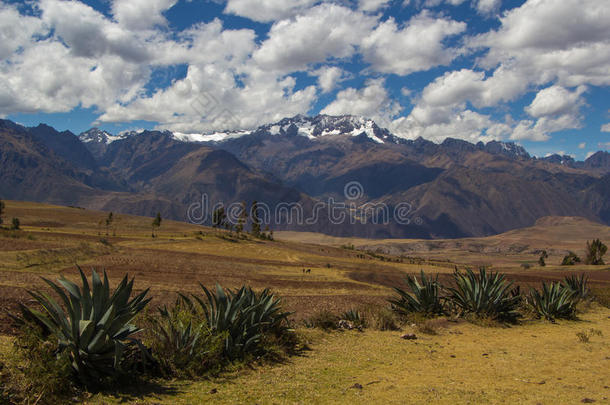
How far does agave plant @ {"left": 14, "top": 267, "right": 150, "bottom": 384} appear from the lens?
18.8 feet

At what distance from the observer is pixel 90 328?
19.1 feet

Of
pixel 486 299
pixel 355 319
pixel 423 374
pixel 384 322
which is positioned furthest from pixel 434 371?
pixel 486 299

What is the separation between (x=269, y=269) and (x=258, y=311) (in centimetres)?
3147

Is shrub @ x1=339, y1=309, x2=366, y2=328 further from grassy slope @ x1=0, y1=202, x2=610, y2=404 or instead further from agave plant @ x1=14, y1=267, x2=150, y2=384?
agave plant @ x1=14, y1=267, x2=150, y2=384

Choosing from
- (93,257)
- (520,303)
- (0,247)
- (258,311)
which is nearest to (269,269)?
(93,257)

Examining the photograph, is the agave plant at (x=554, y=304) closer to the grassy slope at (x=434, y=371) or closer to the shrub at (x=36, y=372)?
the grassy slope at (x=434, y=371)

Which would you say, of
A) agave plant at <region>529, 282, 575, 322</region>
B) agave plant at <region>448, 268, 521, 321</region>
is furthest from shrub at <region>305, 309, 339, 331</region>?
agave plant at <region>529, 282, 575, 322</region>

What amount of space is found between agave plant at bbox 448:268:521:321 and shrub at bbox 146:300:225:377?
341 inches

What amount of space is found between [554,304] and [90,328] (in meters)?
13.8

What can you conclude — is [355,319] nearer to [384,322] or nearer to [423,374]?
[384,322]

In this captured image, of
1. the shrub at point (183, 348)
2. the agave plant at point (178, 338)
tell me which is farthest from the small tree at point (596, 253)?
the agave plant at point (178, 338)

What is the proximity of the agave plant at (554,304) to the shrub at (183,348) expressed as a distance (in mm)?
11223

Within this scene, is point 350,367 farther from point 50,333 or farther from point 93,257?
point 93,257

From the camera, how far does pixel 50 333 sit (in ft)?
20.6
